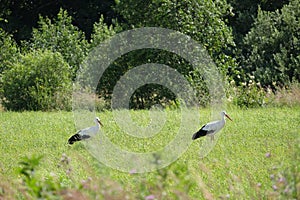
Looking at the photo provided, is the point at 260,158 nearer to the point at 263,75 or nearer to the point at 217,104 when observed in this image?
the point at 217,104

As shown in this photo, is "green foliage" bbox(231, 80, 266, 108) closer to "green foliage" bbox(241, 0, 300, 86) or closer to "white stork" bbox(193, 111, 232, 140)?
"green foliage" bbox(241, 0, 300, 86)

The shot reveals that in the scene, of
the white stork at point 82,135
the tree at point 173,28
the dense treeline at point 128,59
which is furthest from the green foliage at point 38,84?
the white stork at point 82,135

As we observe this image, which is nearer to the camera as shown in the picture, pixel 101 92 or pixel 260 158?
pixel 260 158

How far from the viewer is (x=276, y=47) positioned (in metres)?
26.4

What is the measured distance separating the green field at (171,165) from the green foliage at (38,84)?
1869 mm

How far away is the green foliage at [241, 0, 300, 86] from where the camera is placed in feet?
81.5

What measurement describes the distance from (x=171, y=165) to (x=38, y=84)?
509 inches

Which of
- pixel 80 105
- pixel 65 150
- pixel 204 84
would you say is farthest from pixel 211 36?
pixel 65 150

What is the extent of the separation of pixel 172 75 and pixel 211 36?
154 cm

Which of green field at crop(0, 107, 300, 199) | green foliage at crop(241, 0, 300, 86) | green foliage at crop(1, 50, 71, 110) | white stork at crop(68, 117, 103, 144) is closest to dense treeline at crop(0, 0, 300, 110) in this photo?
green foliage at crop(1, 50, 71, 110)

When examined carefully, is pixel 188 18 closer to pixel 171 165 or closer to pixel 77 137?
pixel 77 137

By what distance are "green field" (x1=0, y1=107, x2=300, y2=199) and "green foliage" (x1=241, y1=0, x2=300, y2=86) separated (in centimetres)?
891

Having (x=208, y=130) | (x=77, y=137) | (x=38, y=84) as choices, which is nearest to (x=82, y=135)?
(x=77, y=137)

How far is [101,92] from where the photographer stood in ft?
64.2
